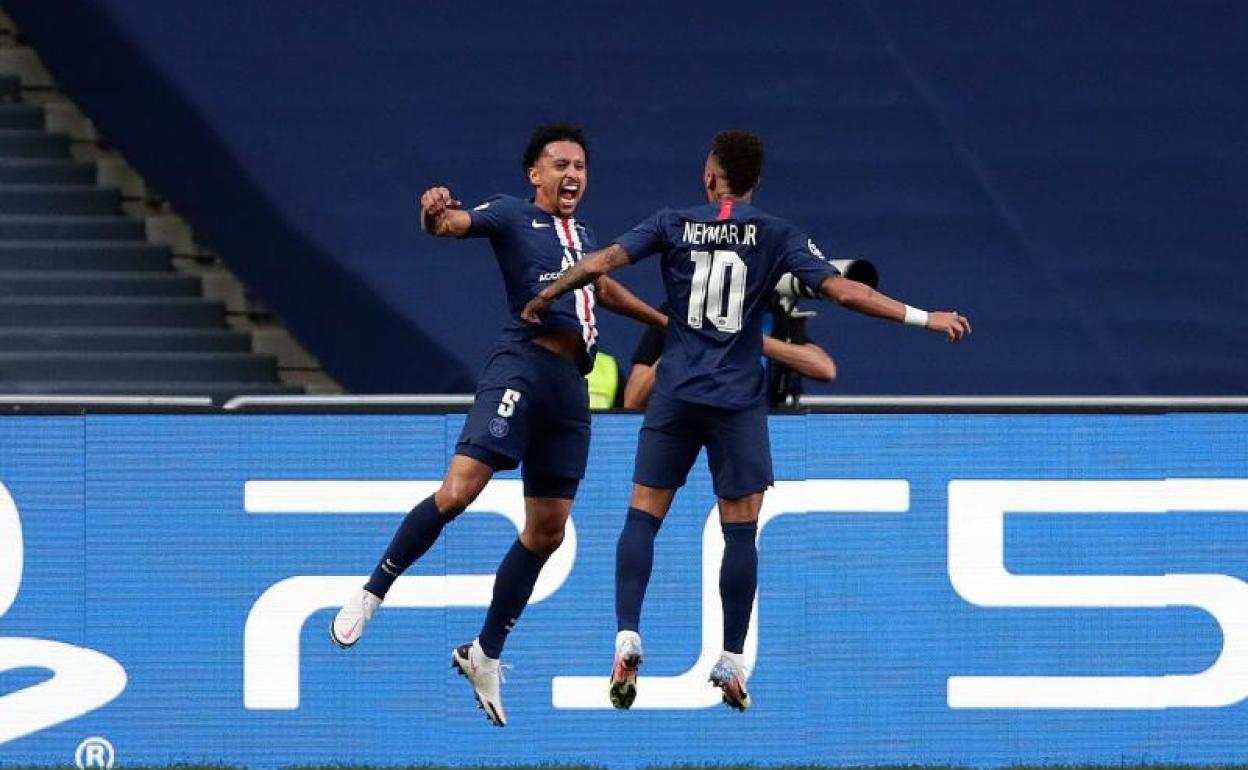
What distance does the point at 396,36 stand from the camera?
13.5 m

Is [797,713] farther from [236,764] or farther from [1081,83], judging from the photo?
[1081,83]

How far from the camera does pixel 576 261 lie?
29.6 ft

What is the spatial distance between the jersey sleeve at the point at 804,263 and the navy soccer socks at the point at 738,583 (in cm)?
86

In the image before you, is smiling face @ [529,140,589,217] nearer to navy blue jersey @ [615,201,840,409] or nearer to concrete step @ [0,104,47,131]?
navy blue jersey @ [615,201,840,409]

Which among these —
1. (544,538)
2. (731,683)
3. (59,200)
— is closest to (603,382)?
(544,538)

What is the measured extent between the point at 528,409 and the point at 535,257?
504 millimetres

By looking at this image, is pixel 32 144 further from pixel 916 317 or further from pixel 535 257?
pixel 916 317

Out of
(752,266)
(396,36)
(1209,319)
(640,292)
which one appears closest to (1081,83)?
(1209,319)

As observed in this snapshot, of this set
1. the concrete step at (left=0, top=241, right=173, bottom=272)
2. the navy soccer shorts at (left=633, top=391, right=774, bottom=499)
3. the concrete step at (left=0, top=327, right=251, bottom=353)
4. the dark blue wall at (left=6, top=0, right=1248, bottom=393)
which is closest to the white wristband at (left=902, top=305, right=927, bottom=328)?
the navy soccer shorts at (left=633, top=391, right=774, bottom=499)

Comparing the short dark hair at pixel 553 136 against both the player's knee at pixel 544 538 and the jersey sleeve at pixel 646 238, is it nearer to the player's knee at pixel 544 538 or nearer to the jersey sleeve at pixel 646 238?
the jersey sleeve at pixel 646 238

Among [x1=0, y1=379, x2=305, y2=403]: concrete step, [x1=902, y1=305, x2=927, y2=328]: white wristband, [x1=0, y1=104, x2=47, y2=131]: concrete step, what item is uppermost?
[x1=0, y1=104, x2=47, y2=131]: concrete step

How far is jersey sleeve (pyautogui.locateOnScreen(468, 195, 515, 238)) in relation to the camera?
881 centimetres

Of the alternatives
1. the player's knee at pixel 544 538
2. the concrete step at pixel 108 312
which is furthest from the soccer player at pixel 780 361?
the concrete step at pixel 108 312

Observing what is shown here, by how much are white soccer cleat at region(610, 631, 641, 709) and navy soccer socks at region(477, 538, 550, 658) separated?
2.22 feet
